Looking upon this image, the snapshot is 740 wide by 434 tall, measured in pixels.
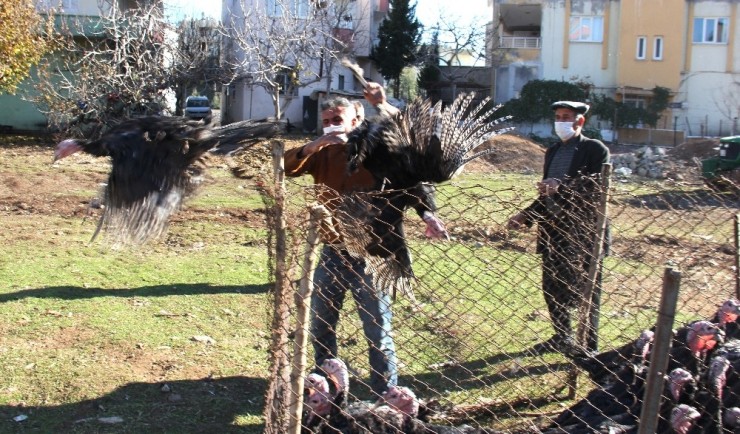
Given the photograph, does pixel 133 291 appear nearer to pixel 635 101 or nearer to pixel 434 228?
pixel 434 228

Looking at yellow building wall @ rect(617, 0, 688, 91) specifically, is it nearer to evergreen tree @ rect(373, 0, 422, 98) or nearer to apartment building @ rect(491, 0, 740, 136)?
apartment building @ rect(491, 0, 740, 136)

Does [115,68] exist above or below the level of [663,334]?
above

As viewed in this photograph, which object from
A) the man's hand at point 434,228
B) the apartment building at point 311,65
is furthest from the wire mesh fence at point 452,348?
the apartment building at point 311,65

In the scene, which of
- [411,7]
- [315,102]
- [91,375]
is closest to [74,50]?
[315,102]

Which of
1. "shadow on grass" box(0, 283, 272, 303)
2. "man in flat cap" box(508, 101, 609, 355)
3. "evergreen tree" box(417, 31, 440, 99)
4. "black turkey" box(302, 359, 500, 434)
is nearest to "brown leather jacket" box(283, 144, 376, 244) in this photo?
"man in flat cap" box(508, 101, 609, 355)

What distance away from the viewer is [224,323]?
233 inches

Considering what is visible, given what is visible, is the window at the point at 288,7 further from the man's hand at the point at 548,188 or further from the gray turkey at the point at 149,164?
the gray turkey at the point at 149,164

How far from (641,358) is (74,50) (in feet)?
67.9

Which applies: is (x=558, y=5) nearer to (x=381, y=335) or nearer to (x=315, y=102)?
(x=315, y=102)

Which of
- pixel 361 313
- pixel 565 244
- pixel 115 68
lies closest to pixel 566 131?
pixel 565 244

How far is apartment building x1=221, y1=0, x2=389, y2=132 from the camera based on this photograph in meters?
26.4

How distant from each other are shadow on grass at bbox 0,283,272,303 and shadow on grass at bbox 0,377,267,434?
1830 mm

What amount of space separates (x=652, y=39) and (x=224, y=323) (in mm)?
32388

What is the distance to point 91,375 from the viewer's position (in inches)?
187
